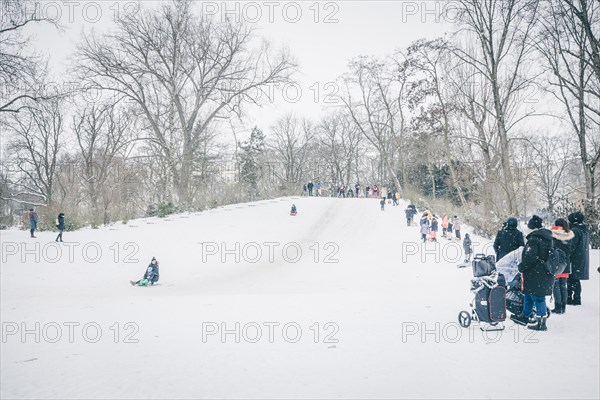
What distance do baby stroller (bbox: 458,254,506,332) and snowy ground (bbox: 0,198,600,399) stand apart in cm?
22

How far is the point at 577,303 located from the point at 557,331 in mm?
2004

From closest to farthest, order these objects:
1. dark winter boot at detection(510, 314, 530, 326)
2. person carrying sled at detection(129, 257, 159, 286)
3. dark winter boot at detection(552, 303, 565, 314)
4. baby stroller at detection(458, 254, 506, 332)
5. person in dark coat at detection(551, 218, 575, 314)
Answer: baby stroller at detection(458, 254, 506, 332), dark winter boot at detection(510, 314, 530, 326), person in dark coat at detection(551, 218, 575, 314), dark winter boot at detection(552, 303, 565, 314), person carrying sled at detection(129, 257, 159, 286)

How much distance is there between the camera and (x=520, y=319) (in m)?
6.41

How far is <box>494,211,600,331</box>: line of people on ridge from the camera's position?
19.9 ft

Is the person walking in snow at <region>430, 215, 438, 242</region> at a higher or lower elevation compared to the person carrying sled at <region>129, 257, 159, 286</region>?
higher

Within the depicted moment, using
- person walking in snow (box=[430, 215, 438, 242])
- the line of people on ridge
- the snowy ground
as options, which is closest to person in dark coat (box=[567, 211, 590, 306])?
the line of people on ridge

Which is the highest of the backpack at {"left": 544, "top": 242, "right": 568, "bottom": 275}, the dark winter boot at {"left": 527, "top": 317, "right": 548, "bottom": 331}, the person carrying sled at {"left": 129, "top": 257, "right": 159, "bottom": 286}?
the backpack at {"left": 544, "top": 242, "right": 568, "bottom": 275}

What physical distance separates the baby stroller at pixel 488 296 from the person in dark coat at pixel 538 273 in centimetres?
39

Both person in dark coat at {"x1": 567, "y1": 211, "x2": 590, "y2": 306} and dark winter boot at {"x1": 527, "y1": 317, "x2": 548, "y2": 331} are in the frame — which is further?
person in dark coat at {"x1": 567, "y1": 211, "x2": 590, "y2": 306}

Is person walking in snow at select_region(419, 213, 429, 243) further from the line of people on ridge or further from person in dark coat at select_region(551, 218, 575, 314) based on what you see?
person in dark coat at select_region(551, 218, 575, 314)

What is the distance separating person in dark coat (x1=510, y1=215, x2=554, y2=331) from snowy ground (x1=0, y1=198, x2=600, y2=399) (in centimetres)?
44

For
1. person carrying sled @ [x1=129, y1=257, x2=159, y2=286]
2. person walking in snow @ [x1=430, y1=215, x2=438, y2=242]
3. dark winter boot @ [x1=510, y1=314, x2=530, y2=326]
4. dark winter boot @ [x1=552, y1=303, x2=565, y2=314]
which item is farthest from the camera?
person walking in snow @ [x1=430, y1=215, x2=438, y2=242]

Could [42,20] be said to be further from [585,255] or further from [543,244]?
[585,255]

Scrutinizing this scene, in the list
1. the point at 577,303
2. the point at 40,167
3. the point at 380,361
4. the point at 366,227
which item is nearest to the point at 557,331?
the point at 577,303
